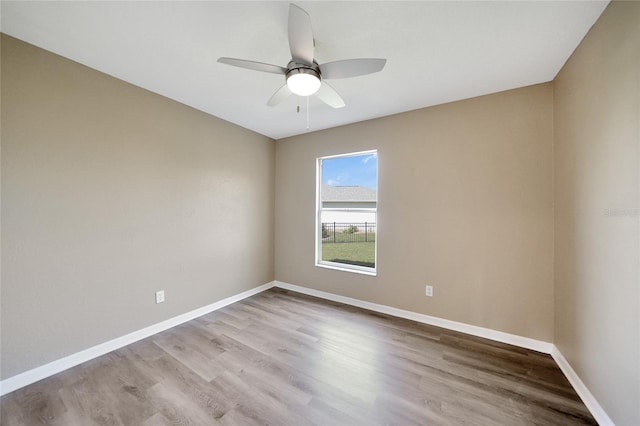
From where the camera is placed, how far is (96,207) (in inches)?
80.8

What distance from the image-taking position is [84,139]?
1.98m

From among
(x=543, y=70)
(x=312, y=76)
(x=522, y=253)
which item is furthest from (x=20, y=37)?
(x=522, y=253)

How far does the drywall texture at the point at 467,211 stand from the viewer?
2170 millimetres

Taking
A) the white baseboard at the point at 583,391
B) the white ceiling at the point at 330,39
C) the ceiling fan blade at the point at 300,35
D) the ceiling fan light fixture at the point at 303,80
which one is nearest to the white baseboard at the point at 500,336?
the white baseboard at the point at 583,391

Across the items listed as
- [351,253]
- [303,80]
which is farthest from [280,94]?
[351,253]

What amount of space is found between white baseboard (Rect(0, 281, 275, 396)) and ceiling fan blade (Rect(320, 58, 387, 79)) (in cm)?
297

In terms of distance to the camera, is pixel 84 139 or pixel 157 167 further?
pixel 157 167

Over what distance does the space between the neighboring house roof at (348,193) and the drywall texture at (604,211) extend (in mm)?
1892

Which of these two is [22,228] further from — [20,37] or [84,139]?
[20,37]

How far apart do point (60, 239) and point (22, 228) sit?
0.22 m

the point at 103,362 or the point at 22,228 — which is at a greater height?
the point at 22,228

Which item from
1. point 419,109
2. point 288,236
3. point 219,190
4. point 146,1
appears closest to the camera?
point 146,1

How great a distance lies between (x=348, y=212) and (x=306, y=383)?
221 cm

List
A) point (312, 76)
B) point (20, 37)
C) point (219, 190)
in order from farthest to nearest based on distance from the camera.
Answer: point (219, 190) → point (20, 37) → point (312, 76)
